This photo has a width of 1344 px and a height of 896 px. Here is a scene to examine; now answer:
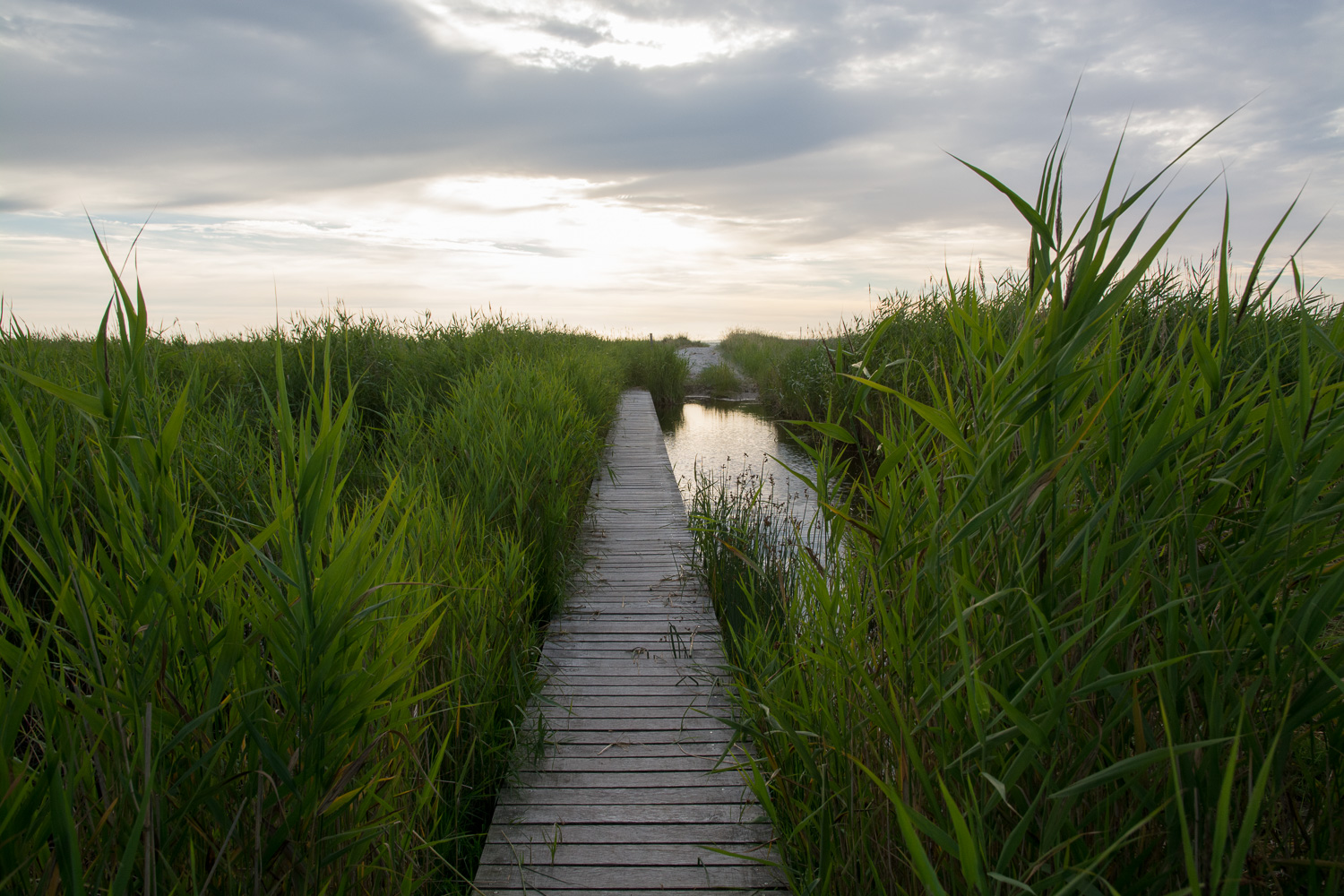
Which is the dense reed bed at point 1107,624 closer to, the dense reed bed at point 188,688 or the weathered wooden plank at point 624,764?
the dense reed bed at point 188,688

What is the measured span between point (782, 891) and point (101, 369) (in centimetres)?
195

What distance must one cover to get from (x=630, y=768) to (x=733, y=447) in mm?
7831

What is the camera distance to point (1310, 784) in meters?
1.18

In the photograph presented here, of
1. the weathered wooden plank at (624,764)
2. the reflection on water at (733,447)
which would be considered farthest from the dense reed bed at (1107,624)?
the reflection on water at (733,447)

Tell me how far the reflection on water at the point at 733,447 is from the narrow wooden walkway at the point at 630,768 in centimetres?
263

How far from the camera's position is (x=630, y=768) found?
249 centimetres

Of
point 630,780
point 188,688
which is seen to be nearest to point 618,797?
point 630,780

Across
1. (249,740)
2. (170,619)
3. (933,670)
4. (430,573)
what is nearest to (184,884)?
(249,740)

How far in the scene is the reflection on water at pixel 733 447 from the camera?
7.38 metres

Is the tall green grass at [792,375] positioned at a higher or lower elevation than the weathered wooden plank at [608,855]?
higher

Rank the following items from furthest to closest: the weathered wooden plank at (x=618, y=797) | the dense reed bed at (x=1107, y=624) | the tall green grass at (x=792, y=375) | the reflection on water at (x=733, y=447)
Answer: the tall green grass at (x=792, y=375), the reflection on water at (x=733, y=447), the weathered wooden plank at (x=618, y=797), the dense reed bed at (x=1107, y=624)

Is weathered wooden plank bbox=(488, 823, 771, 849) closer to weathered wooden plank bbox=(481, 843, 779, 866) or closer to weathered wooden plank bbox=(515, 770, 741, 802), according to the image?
weathered wooden plank bbox=(481, 843, 779, 866)

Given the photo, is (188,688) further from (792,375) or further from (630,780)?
(792,375)

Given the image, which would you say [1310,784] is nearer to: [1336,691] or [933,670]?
[1336,691]
